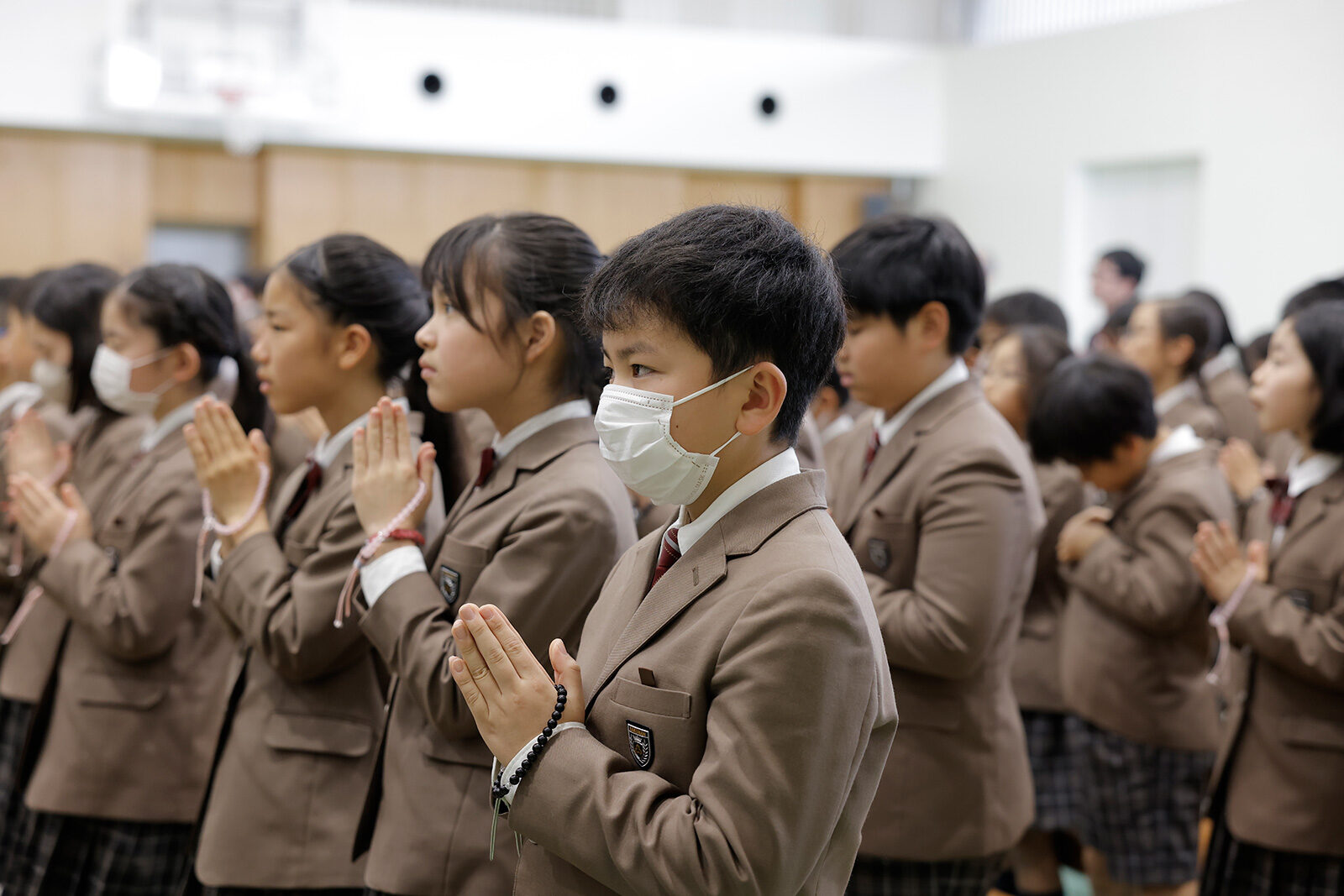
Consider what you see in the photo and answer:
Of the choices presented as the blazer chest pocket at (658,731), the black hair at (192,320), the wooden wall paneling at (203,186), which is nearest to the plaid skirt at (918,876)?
the blazer chest pocket at (658,731)

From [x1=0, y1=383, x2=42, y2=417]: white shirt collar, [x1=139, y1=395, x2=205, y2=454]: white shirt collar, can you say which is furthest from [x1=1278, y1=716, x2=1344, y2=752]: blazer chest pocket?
[x1=0, y1=383, x2=42, y2=417]: white shirt collar

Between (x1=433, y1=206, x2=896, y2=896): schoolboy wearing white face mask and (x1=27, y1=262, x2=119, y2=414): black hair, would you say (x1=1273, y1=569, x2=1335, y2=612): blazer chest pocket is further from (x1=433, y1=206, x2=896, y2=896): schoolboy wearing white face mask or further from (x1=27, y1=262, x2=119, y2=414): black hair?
(x1=27, y1=262, x2=119, y2=414): black hair

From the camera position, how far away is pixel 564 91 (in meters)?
9.90

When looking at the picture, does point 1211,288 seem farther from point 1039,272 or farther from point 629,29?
point 629,29

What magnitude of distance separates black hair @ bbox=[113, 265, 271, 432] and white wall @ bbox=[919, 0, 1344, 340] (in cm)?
699

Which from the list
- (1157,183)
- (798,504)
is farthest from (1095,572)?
(1157,183)

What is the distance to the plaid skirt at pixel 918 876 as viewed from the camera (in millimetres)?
2225

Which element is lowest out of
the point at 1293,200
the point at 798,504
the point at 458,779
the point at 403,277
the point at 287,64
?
the point at 458,779

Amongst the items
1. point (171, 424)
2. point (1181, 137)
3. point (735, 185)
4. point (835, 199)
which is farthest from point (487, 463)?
point (835, 199)

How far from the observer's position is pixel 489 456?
2.00 metres

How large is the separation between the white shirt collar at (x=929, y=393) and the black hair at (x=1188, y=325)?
7.68ft

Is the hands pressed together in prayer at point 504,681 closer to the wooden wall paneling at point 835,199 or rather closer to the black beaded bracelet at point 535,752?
the black beaded bracelet at point 535,752

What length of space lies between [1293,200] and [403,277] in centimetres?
723

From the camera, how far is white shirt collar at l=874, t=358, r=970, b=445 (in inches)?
92.3
